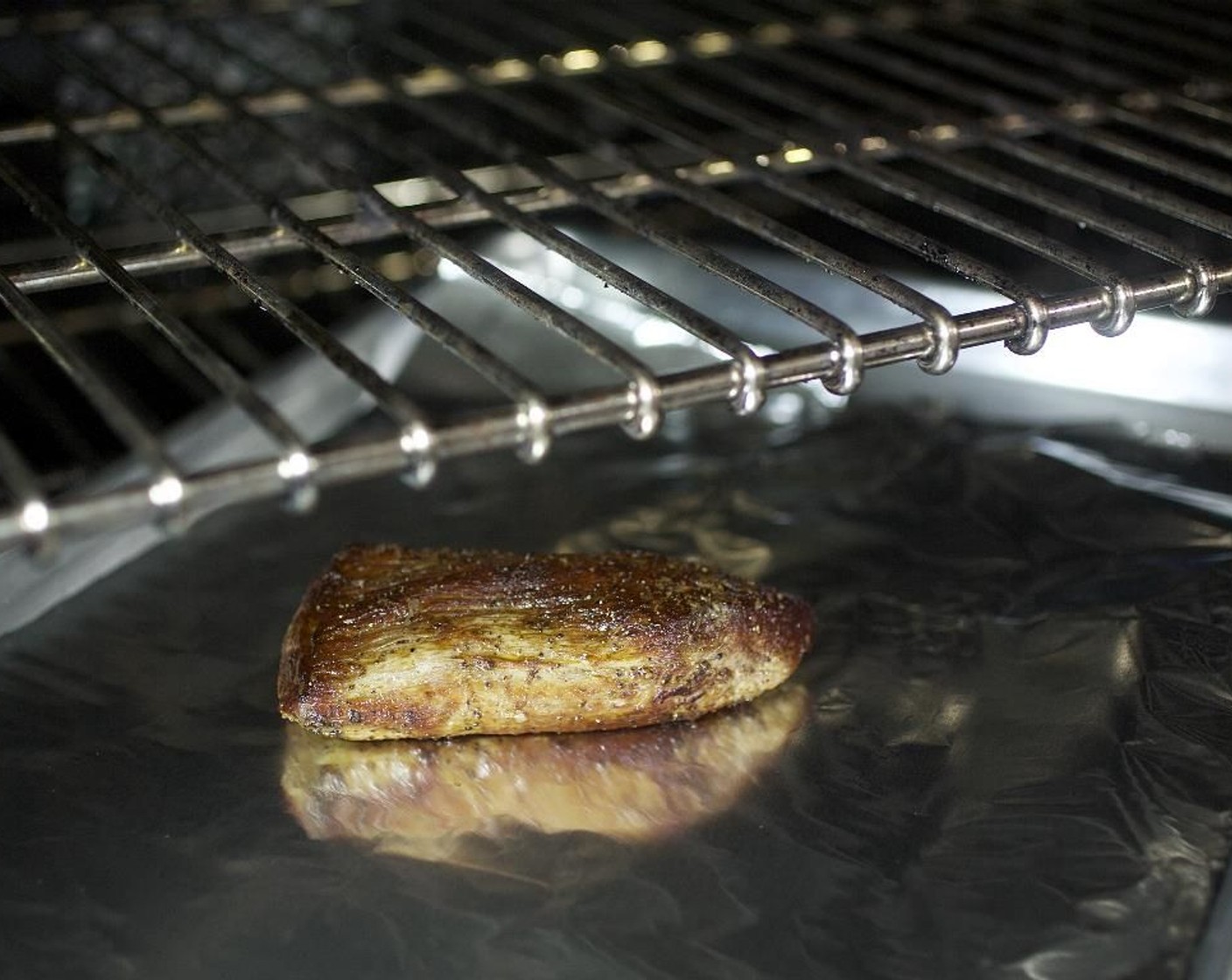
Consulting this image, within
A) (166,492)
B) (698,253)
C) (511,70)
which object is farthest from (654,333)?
(166,492)

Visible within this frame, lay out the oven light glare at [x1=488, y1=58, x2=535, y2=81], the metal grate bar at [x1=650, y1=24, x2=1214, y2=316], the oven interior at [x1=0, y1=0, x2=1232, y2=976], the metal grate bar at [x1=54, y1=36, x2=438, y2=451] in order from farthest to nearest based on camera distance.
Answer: the oven light glare at [x1=488, y1=58, x2=535, y2=81]
the metal grate bar at [x1=650, y1=24, x2=1214, y2=316]
the oven interior at [x1=0, y1=0, x2=1232, y2=976]
the metal grate bar at [x1=54, y1=36, x2=438, y2=451]

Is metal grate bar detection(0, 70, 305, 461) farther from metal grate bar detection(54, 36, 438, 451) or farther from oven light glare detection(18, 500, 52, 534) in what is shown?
oven light glare detection(18, 500, 52, 534)

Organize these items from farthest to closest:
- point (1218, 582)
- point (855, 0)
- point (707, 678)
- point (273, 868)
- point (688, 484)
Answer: point (855, 0) < point (688, 484) < point (1218, 582) < point (707, 678) < point (273, 868)

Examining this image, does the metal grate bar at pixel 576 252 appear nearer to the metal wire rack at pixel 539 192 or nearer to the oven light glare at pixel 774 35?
the metal wire rack at pixel 539 192

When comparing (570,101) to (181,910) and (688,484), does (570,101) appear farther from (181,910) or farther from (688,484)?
(181,910)

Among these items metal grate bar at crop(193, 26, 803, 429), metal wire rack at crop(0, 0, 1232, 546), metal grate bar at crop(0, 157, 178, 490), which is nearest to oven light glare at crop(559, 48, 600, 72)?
metal wire rack at crop(0, 0, 1232, 546)

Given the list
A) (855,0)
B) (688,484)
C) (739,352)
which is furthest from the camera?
(855,0)

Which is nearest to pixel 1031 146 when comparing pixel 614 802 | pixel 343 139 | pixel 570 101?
pixel 614 802

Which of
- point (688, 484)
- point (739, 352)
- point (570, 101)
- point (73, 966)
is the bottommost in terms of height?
point (73, 966)
